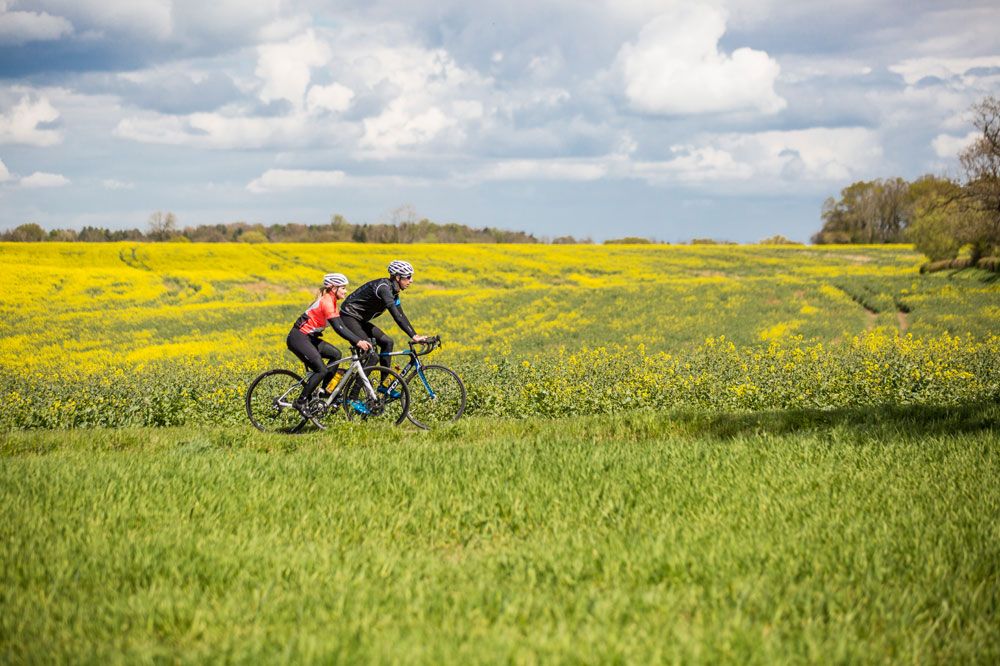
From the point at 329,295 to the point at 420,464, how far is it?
366 centimetres

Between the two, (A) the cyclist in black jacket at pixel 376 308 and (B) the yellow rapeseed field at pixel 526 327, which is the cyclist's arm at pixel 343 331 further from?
(B) the yellow rapeseed field at pixel 526 327

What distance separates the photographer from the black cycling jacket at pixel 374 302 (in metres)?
10.2

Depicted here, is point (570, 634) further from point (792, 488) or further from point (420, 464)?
point (420, 464)

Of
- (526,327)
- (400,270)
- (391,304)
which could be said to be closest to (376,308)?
(391,304)

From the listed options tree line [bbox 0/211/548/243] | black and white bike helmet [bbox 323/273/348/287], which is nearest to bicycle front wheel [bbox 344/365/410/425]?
black and white bike helmet [bbox 323/273/348/287]

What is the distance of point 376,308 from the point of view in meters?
10.6

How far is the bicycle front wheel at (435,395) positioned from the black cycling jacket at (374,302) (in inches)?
→ 31.6

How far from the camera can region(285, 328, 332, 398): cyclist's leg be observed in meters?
10.4

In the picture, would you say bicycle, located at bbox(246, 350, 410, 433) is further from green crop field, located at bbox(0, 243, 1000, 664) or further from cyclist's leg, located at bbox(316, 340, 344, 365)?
green crop field, located at bbox(0, 243, 1000, 664)

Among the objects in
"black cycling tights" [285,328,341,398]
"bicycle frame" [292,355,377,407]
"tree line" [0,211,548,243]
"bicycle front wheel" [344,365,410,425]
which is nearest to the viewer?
"black cycling tights" [285,328,341,398]

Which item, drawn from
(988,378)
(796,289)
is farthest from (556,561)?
(796,289)

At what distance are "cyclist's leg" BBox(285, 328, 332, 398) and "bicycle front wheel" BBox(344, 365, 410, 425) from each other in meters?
0.44

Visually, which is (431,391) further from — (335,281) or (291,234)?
(291,234)

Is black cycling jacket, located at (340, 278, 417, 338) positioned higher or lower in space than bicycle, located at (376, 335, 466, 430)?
higher
